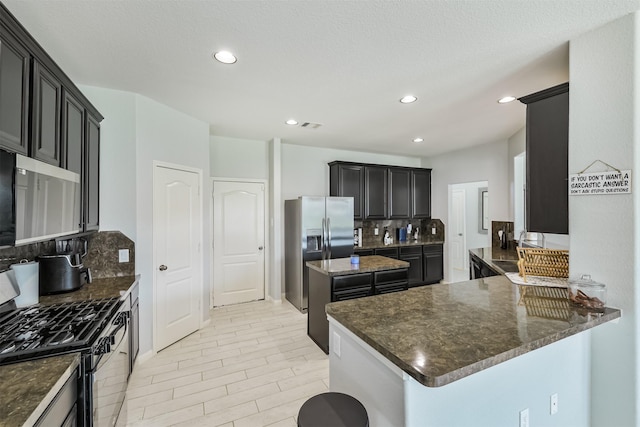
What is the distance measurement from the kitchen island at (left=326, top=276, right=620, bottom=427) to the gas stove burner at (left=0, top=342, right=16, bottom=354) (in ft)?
5.00

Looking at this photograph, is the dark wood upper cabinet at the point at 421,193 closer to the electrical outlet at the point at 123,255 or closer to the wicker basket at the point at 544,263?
the wicker basket at the point at 544,263

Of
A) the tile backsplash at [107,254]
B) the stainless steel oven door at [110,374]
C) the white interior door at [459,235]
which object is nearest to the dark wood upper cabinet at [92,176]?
the tile backsplash at [107,254]

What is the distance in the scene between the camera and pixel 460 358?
3.63 ft

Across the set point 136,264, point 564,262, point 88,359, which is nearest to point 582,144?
point 564,262

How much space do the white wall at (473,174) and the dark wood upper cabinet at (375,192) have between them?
126 cm

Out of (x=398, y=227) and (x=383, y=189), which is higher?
(x=383, y=189)

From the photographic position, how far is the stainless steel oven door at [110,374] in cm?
148

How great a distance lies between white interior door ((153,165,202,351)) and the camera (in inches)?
120

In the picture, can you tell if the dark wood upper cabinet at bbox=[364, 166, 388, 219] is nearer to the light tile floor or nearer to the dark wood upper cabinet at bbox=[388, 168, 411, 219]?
the dark wood upper cabinet at bbox=[388, 168, 411, 219]

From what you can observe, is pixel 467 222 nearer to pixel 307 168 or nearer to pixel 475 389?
pixel 307 168

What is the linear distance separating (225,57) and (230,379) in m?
2.74

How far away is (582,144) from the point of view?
71.3 inches

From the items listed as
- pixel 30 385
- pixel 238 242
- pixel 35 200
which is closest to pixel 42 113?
pixel 35 200

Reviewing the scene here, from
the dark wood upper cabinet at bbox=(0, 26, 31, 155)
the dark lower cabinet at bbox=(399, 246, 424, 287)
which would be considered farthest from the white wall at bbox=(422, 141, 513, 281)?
the dark wood upper cabinet at bbox=(0, 26, 31, 155)
